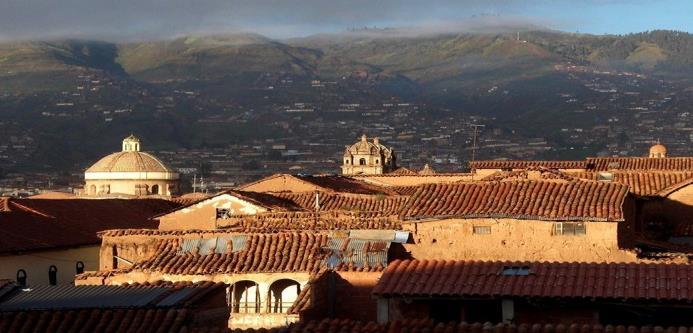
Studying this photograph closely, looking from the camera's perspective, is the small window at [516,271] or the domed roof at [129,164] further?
the domed roof at [129,164]

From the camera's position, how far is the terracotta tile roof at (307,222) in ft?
91.4

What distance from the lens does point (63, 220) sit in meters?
43.3

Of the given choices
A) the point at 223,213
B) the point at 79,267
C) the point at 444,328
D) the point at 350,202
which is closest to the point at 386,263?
the point at 444,328

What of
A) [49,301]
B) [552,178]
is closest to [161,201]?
[552,178]

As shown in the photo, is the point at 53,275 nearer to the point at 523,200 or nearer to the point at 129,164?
the point at 523,200

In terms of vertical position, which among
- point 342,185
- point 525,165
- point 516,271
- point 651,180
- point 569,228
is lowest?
point 342,185

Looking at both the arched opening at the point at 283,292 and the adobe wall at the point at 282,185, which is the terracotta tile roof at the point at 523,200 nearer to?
the arched opening at the point at 283,292

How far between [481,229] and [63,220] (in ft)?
69.8

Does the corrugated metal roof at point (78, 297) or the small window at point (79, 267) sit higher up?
the corrugated metal roof at point (78, 297)

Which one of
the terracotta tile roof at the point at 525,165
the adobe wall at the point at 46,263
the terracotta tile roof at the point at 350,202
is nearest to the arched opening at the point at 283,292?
the terracotta tile roof at the point at 350,202

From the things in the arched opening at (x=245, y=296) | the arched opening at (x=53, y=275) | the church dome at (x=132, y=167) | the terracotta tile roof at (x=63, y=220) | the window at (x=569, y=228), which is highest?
the window at (x=569, y=228)

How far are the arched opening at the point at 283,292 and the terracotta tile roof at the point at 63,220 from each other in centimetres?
1197

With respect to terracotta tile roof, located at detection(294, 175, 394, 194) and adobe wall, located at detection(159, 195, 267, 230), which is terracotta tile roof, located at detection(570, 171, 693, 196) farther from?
terracotta tile roof, located at detection(294, 175, 394, 194)

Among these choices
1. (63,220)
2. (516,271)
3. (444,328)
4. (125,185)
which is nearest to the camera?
(444,328)
